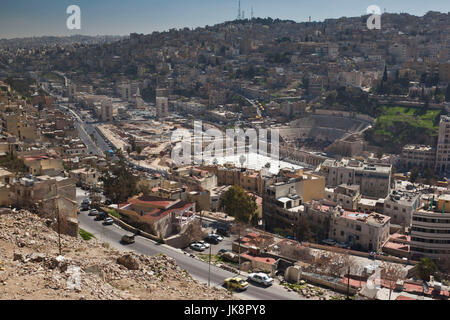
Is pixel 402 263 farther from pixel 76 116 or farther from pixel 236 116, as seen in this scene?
pixel 76 116

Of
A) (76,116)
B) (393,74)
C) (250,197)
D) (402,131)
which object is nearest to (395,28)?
(393,74)

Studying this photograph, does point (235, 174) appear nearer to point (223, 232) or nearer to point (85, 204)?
point (223, 232)

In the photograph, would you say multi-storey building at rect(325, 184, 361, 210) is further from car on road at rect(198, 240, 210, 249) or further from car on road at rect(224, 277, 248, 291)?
car on road at rect(224, 277, 248, 291)

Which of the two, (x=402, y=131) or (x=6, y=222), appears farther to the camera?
(x=402, y=131)

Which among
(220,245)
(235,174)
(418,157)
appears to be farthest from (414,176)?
(220,245)
